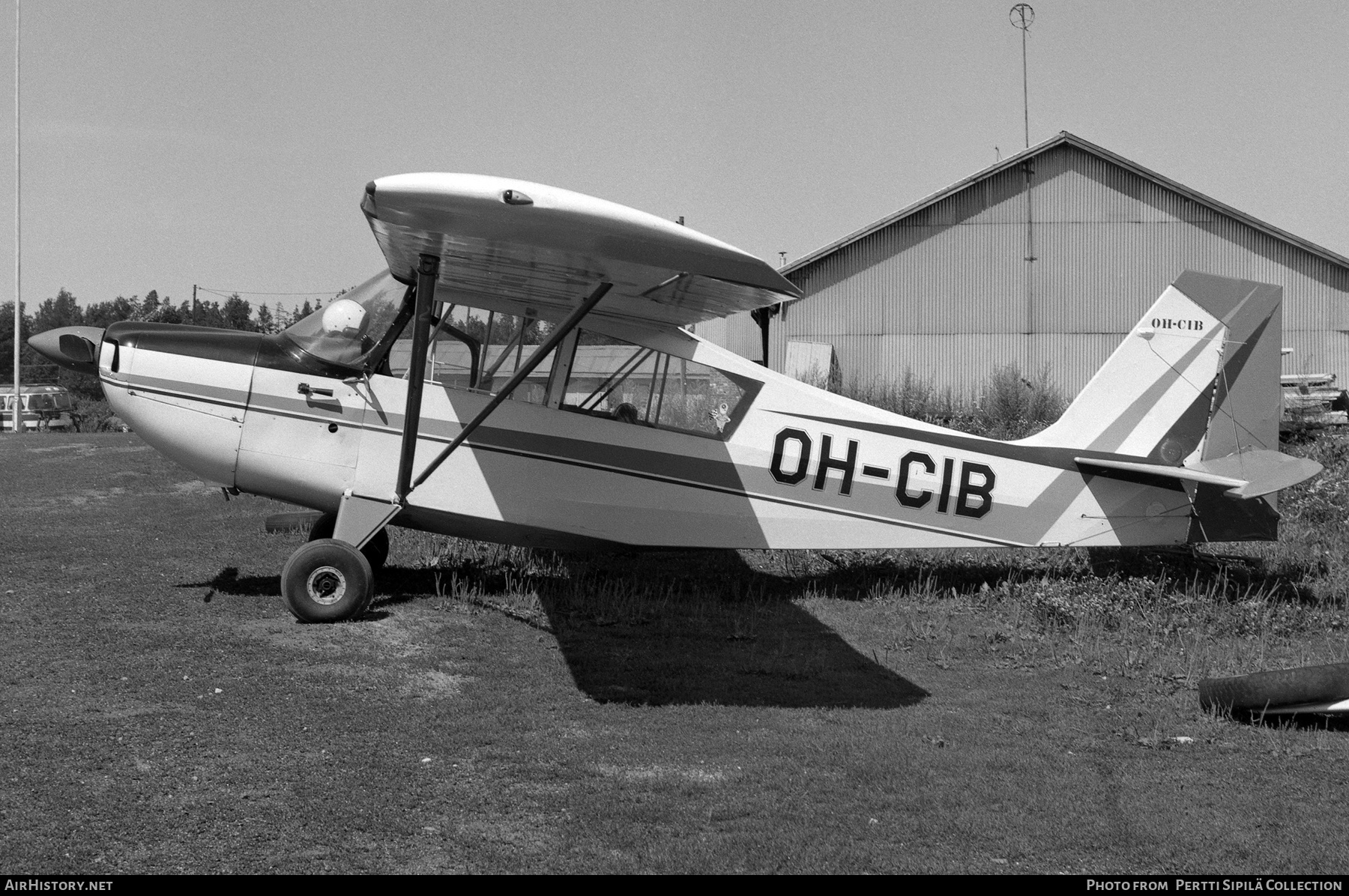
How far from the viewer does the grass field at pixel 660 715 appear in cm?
412

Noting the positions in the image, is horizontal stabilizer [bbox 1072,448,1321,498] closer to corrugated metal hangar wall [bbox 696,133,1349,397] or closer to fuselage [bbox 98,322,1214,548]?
fuselage [bbox 98,322,1214,548]

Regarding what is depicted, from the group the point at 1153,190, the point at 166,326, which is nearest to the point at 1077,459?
the point at 166,326

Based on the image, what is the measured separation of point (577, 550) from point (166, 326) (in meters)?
3.59

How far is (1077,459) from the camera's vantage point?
9.02m

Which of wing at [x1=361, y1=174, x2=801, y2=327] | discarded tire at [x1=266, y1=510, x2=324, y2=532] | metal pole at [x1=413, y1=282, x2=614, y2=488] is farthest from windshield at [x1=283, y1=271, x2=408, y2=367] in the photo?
discarded tire at [x1=266, y1=510, x2=324, y2=532]

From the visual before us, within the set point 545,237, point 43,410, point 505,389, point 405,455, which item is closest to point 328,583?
point 405,455

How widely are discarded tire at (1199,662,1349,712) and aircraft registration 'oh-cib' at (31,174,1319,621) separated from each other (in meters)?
2.32

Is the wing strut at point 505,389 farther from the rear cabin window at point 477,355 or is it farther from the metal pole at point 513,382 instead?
the rear cabin window at point 477,355

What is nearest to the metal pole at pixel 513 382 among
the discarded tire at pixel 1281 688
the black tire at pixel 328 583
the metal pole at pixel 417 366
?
the metal pole at pixel 417 366

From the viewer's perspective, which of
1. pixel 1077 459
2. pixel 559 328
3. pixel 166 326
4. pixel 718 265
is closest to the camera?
pixel 718 265

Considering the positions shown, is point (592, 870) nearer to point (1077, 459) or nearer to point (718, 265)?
point (718, 265)

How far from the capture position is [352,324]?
8133 millimetres

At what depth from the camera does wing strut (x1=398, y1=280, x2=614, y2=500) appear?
23.5ft
